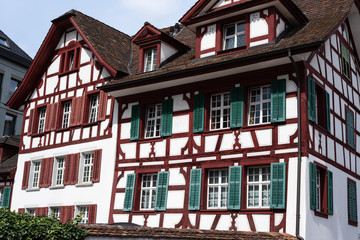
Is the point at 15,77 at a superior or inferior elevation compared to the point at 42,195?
superior

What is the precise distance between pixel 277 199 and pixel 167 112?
5778 mm

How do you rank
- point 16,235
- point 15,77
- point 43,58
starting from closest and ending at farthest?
point 16,235 < point 43,58 < point 15,77

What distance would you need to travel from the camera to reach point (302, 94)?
58.0 ft

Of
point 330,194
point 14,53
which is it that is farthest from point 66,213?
point 14,53

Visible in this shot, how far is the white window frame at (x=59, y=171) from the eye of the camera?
2433 centimetres

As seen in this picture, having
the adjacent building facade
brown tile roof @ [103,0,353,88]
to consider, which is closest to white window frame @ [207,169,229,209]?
the adjacent building facade

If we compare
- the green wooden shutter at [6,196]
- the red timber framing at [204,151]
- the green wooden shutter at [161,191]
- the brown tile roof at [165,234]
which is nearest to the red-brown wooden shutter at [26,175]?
the green wooden shutter at [6,196]

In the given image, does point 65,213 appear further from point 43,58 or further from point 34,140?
point 43,58

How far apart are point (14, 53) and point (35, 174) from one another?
1966cm

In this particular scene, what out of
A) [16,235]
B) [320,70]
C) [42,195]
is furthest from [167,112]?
[16,235]

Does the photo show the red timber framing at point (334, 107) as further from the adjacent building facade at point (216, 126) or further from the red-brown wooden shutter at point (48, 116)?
the red-brown wooden shutter at point (48, 116)

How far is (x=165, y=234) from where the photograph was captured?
43.1 ft

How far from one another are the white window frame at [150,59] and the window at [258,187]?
680 cm

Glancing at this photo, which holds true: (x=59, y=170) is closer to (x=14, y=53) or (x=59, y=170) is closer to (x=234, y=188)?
(x=234, y=188)
